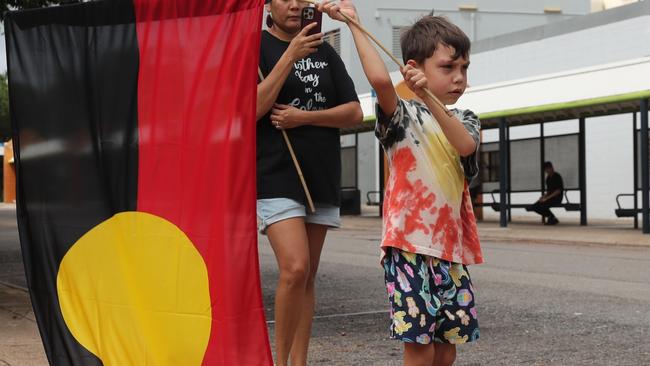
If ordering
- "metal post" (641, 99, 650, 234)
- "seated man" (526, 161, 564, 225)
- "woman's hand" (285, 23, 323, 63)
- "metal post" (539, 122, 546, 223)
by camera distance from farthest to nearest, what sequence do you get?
"metal post" (539, 122, 546, 223) < "seated man" (526, 161, 564, 225) < "metal post" (641, 99, 650, 234) < "woman's hand" (285, 23, 323, 63)

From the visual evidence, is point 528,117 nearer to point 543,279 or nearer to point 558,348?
point 543,279

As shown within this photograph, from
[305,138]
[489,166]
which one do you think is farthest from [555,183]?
[305,138]

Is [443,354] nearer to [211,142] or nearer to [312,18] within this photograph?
[211,142]

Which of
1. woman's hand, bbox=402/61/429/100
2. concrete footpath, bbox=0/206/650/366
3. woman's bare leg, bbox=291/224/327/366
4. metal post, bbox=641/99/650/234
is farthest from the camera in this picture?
metal post, bbox=641/99/650/234

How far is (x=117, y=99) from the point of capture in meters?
3.85

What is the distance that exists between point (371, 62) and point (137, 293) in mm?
1178

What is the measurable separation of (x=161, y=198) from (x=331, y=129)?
1.13 meters

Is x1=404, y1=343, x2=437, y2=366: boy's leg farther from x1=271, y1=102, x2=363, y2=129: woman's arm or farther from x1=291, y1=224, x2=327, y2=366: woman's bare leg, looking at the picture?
x1=271, y1=102, x2=363, y2=129: woman's arm

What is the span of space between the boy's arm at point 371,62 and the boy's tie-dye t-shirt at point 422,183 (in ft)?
0.38

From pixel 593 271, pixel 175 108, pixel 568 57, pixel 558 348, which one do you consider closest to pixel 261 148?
pixel 175 108

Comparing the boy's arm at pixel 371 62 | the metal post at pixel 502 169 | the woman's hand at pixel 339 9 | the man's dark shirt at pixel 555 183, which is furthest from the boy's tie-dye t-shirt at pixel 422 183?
the man's dark shirt at pixel 555 183

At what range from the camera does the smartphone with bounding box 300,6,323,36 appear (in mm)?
4371

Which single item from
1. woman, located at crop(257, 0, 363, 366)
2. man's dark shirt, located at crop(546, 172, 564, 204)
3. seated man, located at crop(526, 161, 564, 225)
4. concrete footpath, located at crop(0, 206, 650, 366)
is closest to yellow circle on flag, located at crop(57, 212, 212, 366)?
woman, located at crop(257, 0, 363, 366)

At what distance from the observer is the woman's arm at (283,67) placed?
4.29 meters
